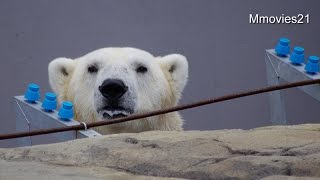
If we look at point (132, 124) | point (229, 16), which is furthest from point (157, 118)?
point (229, 16)

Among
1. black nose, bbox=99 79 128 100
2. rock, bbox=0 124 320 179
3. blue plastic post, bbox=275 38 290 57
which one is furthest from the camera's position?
blue plastic post, bbox=275 38 290 57

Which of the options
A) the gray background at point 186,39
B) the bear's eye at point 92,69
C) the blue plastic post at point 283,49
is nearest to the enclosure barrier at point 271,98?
the blue plastic post at point 283,49

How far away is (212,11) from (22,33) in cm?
116

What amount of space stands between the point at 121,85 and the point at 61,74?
23.9 inches

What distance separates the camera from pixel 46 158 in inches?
116

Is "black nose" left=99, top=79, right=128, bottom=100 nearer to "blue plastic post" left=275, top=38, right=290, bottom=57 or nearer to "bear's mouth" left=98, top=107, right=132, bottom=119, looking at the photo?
"bear's mouth" left=98, top=107, right=132, bottom=119

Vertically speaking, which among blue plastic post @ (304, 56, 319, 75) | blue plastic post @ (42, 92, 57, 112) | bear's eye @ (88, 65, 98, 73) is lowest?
blue plastic post @ (42, 92, 57, 112)

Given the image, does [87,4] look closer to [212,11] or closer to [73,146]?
[212,11]

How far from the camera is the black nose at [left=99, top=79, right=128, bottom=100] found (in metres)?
4.14

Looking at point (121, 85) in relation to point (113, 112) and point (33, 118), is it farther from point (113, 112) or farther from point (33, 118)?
point (33, 118)

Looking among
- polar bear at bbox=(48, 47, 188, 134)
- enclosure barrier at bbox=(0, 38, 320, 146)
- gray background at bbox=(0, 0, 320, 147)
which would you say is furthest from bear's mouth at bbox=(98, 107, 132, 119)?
gray background at bbox=(0, 0, 320, 147)

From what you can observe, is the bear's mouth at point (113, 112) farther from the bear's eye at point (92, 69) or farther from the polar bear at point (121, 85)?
the bear's eye at point (92, 69)

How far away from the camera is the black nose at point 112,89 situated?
4137 millimetres

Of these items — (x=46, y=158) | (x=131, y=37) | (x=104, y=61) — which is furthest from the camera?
(x=131, y=37)
